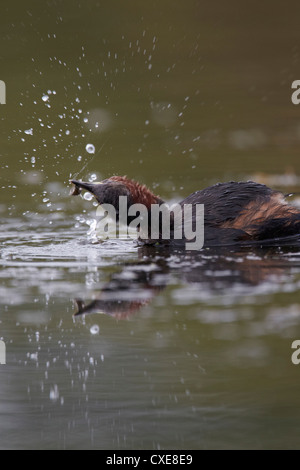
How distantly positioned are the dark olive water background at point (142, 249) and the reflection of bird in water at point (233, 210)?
0.32m

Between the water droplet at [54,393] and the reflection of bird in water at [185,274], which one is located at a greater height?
the reflection of bird in water at [185,274]

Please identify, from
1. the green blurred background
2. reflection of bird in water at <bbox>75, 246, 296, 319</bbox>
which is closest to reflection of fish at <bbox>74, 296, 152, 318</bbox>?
reflection of bird in water at <bbox>75, 246, 296, 319</bbox>

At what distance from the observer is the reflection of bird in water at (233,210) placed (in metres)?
6.55

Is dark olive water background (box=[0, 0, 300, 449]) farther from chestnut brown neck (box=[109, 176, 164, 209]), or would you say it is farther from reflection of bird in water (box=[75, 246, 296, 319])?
chestnut brown neck (box=[109, 176, 164, 209])

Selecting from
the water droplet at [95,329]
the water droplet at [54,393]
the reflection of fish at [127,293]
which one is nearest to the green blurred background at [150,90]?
the reflection of fish at [127,293]

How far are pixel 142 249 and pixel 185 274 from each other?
107cm

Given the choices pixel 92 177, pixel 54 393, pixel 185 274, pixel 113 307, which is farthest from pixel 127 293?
pixel 92 177

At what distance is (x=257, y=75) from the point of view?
12.0 metres

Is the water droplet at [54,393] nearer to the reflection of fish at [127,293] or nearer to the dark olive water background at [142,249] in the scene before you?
the dark olive water background at [142,249]

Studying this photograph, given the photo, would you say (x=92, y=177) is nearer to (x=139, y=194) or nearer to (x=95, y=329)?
(x=139, y=194)

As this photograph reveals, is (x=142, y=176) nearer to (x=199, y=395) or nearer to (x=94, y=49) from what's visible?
(x=94, y=49)

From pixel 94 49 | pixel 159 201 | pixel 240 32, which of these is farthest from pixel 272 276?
pixel 240 32

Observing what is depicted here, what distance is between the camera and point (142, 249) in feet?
21.3

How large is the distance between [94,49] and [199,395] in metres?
9.24
